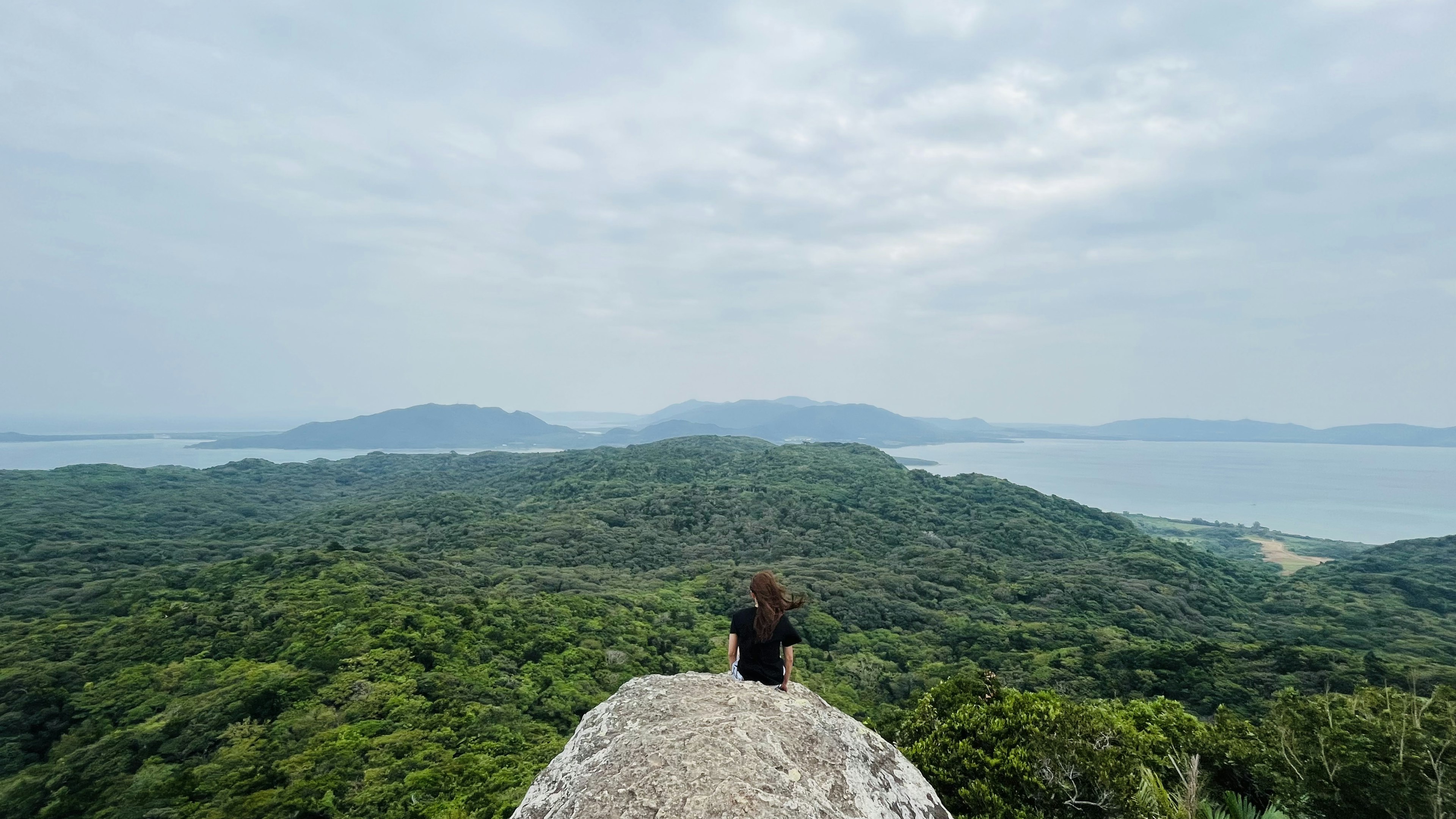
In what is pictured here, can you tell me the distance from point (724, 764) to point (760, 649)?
1987mm

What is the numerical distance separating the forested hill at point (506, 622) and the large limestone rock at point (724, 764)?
10.8 meters

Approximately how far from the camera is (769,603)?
7422 mm

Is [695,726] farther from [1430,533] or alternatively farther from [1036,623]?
[1430,533]

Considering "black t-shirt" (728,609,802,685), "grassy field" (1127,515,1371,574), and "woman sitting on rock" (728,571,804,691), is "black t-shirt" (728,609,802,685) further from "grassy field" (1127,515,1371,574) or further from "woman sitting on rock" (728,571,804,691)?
"grassy field" (1127,515,1371,574)

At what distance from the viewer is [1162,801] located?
9188 millimetres

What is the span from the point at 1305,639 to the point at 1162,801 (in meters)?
63.0

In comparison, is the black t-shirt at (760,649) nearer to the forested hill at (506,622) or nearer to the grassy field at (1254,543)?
the forested hill at (506,622)

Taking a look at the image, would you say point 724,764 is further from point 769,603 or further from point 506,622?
point 506,622

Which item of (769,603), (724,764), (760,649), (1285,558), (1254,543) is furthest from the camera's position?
(1254,543)

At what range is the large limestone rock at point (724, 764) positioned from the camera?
582 cm

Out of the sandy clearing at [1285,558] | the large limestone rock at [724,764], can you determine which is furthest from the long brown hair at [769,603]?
the sandy clearing at [1285,558]

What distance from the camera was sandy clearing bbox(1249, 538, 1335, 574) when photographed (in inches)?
3802

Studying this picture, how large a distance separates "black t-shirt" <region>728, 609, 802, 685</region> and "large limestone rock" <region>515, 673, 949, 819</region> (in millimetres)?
266

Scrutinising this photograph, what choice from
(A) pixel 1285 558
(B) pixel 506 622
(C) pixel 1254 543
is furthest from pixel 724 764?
(C) pixel 1254 543
